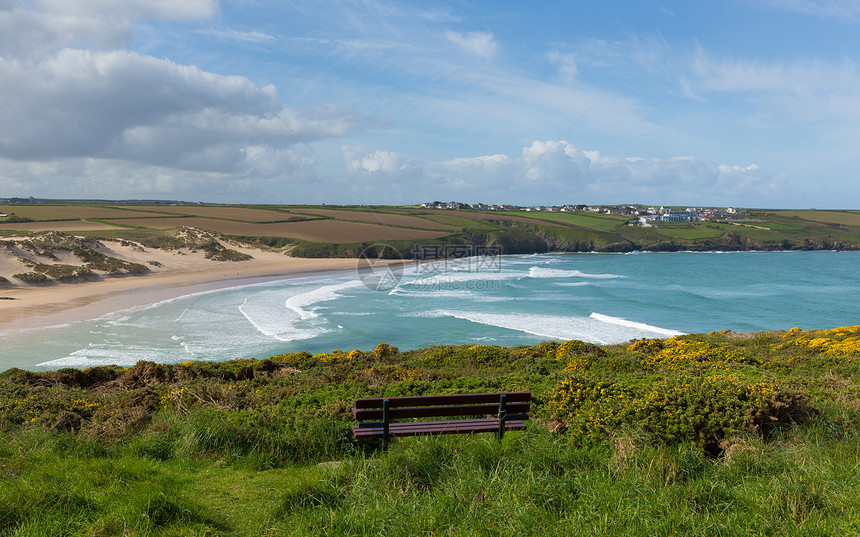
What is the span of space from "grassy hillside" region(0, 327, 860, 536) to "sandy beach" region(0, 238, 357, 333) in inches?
928

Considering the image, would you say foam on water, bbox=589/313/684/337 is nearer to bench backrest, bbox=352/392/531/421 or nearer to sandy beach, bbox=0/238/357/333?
bench backrest, bbox=352/392/531/421

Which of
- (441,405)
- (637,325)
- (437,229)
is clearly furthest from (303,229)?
(441,405)

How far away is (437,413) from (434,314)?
25968mm

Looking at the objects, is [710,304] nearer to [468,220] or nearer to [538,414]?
[538,414]

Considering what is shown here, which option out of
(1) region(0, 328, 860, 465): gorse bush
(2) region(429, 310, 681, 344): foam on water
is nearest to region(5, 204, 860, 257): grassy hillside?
(2) region(429, 310, 681, 344): foam on water

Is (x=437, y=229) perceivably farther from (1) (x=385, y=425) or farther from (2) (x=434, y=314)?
(1) (x=385, y=425)

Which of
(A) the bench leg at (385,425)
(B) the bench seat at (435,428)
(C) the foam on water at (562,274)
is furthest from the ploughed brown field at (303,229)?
(A) the bench leg at (385,425)

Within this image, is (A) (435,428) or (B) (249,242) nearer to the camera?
(A) (435,428)

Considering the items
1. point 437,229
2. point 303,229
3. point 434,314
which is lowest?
point 434,314

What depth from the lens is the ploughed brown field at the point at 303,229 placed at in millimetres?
77750

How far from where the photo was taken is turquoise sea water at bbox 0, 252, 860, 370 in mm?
22656

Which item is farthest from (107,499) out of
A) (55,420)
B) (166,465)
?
(55,420)

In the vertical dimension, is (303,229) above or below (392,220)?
below

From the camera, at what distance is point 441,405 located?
23.1ft
